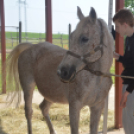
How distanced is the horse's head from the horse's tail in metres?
1.24

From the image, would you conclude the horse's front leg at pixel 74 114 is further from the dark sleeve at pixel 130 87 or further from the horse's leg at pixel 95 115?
the dark sleeve at pixel 130 87

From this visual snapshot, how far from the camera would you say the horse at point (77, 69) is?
1433 mm

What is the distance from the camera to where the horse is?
143cm

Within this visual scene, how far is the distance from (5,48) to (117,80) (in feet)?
8.87

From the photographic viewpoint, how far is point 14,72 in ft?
8.20

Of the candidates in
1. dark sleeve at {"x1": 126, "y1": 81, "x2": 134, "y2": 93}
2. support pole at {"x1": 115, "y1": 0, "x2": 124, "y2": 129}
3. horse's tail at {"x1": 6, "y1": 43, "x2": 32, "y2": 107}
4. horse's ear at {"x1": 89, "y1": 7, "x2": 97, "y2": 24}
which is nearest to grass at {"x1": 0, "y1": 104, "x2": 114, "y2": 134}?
support pole at {"x1": 115, "y1": 0, "x2": 124, "y2": 129}

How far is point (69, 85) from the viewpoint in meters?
1.72

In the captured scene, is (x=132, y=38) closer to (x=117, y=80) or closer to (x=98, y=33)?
(x=98, y=33)

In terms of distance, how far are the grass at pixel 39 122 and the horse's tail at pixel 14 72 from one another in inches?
21.8

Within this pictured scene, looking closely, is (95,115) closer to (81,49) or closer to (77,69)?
(77,69)

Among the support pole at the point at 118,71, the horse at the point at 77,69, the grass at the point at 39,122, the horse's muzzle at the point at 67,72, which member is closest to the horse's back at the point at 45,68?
the horse at the point at 77,69

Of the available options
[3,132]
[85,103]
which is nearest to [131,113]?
[85,103]

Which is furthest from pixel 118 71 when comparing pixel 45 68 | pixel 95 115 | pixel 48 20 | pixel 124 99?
pixel 48 20

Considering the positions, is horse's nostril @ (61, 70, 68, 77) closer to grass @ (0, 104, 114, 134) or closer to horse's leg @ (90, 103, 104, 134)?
horse's leg @ (90, 103, 104, 134)
